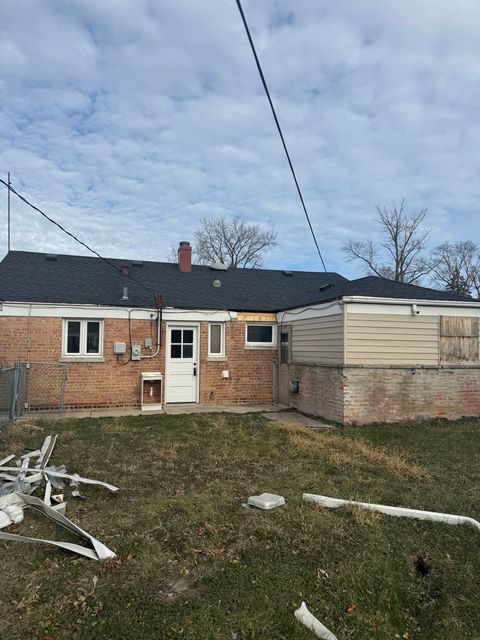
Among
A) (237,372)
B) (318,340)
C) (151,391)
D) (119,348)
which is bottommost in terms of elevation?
(151,391)

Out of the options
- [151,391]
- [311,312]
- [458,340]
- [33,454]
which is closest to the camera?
[33,454]

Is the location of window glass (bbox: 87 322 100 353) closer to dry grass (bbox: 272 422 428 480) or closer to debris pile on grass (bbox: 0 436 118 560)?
debris pile on grass (bbox: 0 436 118 560)

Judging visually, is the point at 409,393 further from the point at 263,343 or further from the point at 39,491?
the point at 39,491

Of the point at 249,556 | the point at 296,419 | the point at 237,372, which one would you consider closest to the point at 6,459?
the point at 249,556

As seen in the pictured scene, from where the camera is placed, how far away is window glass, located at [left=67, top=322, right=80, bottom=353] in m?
11.6

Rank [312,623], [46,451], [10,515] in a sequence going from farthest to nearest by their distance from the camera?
[46,451]
[10,515]
[312,623]

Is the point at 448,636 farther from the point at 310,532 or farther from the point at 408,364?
the point at 408,364

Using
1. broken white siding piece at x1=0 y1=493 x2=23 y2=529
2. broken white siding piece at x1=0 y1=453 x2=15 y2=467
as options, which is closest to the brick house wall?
broken white siding piece at x1=0 y1=453 x2=15 y2=467

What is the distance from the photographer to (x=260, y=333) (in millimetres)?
13312

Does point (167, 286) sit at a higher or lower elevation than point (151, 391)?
higher

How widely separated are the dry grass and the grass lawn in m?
0.05

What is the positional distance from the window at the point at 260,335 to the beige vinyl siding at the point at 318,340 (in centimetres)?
129

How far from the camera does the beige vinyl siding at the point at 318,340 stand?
9.79 meters

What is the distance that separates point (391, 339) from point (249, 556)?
23.3ft
